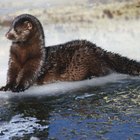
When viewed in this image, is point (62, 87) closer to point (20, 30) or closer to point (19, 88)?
point (19, 88)

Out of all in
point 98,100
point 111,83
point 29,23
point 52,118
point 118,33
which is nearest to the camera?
point 52,118

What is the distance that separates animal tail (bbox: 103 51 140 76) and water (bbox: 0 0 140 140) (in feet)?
0.48

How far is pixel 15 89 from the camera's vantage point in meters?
5.91

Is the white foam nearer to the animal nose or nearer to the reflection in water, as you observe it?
the reflection in water

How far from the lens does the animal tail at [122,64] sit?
638 cm

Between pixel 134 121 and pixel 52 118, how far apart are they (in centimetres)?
72

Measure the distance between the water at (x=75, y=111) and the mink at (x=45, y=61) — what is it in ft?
0.51

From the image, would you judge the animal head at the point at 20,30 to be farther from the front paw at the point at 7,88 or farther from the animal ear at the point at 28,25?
the front paw at the point at 7,88

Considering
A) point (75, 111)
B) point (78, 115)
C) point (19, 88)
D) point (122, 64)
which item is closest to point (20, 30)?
point (19, 88)

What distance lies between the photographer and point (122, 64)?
6.48 meters

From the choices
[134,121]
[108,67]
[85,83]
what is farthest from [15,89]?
[134,121]

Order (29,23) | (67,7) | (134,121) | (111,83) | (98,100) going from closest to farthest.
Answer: (134,121) → (98,100) → (111,83) → (29,23) → (67,7)

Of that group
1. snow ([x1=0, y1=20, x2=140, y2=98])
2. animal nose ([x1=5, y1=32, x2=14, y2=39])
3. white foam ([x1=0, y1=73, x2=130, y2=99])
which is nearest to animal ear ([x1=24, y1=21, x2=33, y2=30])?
animal nose ([x1=5, y1=32, x2=14, y2=39])

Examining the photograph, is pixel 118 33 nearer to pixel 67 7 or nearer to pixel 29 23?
pixel 67 7
